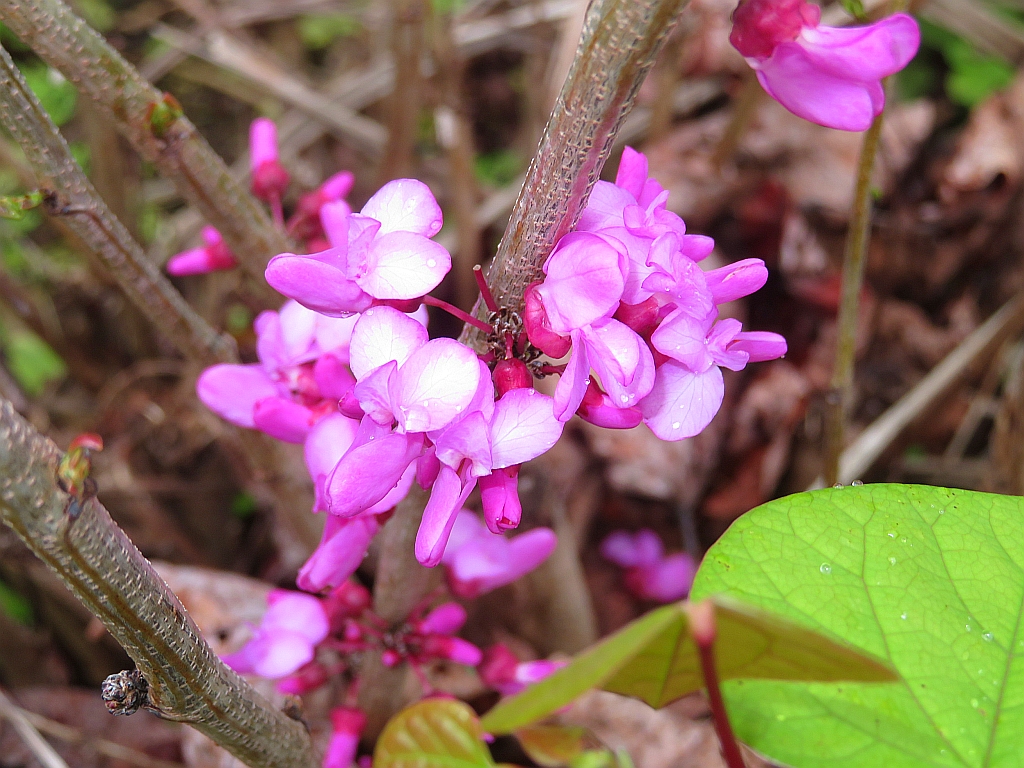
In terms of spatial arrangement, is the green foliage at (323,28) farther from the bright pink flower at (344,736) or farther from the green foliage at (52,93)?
the bright pink flower at (344,736)

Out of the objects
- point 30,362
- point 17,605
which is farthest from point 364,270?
point 30,362

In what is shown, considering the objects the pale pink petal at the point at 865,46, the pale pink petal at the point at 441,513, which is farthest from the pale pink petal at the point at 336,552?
the pale pink petal at the point at 865,46

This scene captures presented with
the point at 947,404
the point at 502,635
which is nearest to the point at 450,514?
the point at 502,635

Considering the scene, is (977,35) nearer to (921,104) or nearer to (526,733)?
(921,104)

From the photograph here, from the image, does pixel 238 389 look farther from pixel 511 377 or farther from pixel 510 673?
pixel 510 673

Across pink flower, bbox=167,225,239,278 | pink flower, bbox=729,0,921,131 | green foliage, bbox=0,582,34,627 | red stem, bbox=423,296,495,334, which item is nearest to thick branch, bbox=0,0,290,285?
pink flower, bbox=167,225,239,278

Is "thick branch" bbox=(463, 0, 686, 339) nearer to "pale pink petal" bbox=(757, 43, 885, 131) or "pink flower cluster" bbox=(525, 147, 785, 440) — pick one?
"pink flower cluster" bbox=(525, 147, 785, 440)
